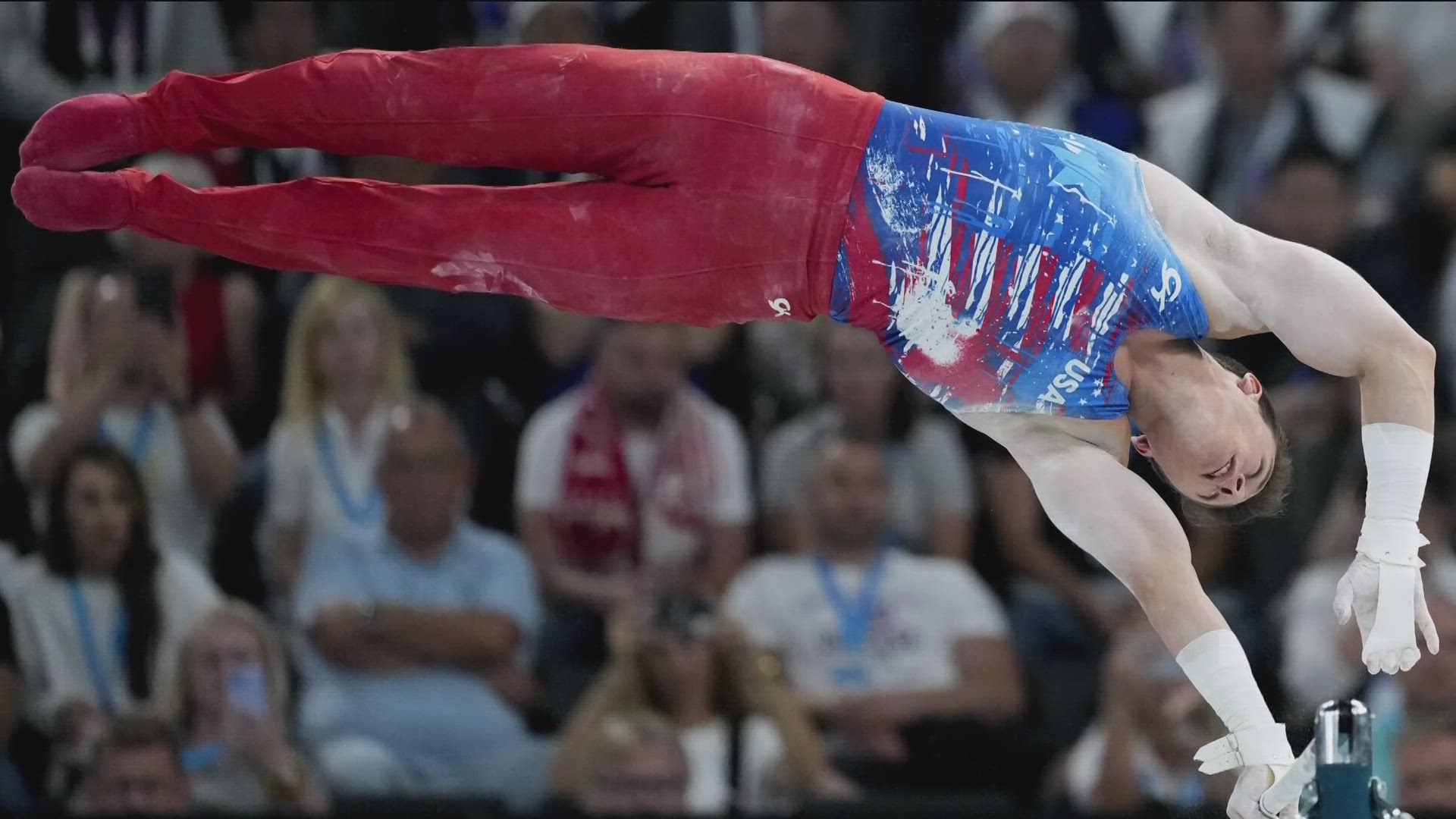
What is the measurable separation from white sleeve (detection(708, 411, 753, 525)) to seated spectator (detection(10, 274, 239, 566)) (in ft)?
4.53

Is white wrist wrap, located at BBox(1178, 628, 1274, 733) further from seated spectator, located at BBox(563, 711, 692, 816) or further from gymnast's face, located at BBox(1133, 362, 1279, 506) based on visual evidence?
seated spectator, located at BBox(563, 711, 692, 816)

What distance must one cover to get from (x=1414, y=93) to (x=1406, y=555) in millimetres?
2783

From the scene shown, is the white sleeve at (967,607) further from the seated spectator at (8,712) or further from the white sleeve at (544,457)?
the seated spectator at (8,712)

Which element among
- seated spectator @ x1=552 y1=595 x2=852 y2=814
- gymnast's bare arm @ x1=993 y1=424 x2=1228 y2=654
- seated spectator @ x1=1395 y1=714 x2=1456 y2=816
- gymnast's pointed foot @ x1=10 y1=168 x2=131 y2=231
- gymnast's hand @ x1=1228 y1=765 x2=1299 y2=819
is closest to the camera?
gymnast's hand @ x1=1228 y1=765 x2=1299 y2=819

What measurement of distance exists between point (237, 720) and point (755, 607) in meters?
1.45

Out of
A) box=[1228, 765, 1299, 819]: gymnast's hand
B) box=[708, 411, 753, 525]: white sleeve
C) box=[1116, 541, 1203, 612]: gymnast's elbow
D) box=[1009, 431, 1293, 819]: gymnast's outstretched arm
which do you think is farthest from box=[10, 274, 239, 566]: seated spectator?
box=[1228, 765, 1299, 819]: gymnast's hand

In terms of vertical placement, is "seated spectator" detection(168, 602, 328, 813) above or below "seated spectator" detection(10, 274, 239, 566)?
below

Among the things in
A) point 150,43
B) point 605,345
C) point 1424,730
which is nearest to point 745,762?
point 605,345

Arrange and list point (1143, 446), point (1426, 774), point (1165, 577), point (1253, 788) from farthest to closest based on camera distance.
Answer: point (1426, 774), point (1143, 446), point (1165, 577), point (1253, 788)

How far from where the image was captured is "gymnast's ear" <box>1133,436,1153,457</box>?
3354 mm

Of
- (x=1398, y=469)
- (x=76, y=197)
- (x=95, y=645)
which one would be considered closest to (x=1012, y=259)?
(x=1398, y=469)

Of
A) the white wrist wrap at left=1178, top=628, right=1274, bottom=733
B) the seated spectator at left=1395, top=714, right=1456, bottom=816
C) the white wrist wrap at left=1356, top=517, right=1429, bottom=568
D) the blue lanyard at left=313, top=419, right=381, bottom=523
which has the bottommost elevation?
the seated spectator at left=1395, top=714, right=1456, bottom=816

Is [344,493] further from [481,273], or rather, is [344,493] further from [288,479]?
[481,273]

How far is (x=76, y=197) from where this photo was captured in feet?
10.8
